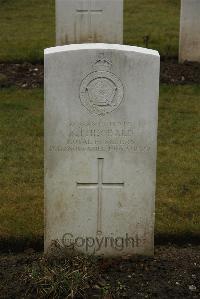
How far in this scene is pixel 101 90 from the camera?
4.80m

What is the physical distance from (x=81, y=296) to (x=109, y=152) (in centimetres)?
98

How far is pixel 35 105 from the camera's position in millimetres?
9312

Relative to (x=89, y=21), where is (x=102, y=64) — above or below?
above

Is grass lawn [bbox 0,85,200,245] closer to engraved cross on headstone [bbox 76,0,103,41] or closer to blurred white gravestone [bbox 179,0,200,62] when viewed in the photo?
blurred white gravestone [bbox 179,0,200,62]

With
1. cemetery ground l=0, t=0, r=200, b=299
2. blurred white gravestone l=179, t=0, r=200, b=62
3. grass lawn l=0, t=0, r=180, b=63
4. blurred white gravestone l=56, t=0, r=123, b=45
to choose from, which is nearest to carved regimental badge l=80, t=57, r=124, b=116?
cemetery ground l=0, t=0, r=200, b=299

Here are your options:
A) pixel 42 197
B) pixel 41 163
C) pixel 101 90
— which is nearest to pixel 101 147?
pixel 101 90

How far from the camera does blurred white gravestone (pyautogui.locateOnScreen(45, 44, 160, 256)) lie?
475 centimetres

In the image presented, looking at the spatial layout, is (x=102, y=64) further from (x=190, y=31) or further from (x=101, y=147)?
(x=190, y=31)

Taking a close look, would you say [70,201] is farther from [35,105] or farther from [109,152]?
[35,105]

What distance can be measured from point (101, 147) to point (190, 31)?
651 cm

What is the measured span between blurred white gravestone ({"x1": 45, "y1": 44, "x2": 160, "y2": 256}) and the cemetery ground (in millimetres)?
218

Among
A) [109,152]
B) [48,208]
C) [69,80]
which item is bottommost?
[48,208]

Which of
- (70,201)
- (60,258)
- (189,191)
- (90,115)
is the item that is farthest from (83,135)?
(189,191)

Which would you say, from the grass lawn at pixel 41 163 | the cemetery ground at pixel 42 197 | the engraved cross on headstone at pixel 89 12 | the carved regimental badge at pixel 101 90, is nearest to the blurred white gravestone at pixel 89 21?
the engraved cross on headstone at pixel 89 12
